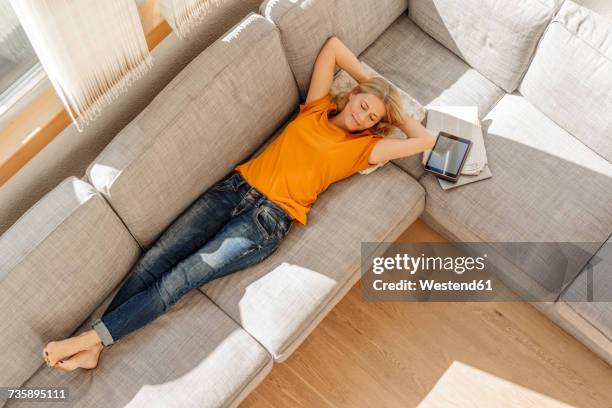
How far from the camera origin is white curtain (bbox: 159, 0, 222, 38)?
1744 mm

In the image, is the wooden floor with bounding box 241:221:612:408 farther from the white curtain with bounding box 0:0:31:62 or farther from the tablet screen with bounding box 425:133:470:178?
the white curtain with bounding box 0:0:31:62

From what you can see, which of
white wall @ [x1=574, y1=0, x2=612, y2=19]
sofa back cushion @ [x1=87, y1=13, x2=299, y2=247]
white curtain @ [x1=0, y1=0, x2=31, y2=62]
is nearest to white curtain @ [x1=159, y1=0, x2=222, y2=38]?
sofa back cushion @ [x1=87, y1=13, x2=299, y2=247]

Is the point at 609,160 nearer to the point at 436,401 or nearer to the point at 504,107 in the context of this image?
the point at 504,107

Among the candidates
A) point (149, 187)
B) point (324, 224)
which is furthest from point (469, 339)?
point (149, 187)

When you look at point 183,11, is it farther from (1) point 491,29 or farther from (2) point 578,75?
(2) point 578,75

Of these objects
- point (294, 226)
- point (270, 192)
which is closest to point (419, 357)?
point (294, 226)

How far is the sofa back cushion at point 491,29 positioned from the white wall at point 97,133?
0.74 metres

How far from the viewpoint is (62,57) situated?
59.5 inches

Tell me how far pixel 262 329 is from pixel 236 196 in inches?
18.3

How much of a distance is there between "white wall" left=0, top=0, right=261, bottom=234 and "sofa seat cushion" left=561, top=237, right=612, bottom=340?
5.03 feet

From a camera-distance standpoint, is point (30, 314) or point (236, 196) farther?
point (236, 196)

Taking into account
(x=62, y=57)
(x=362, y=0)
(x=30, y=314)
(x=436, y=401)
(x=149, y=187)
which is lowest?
(x=436, y=401)

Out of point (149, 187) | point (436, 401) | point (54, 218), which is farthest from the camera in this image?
point (436, 401)

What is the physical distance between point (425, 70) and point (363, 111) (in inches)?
17.9
